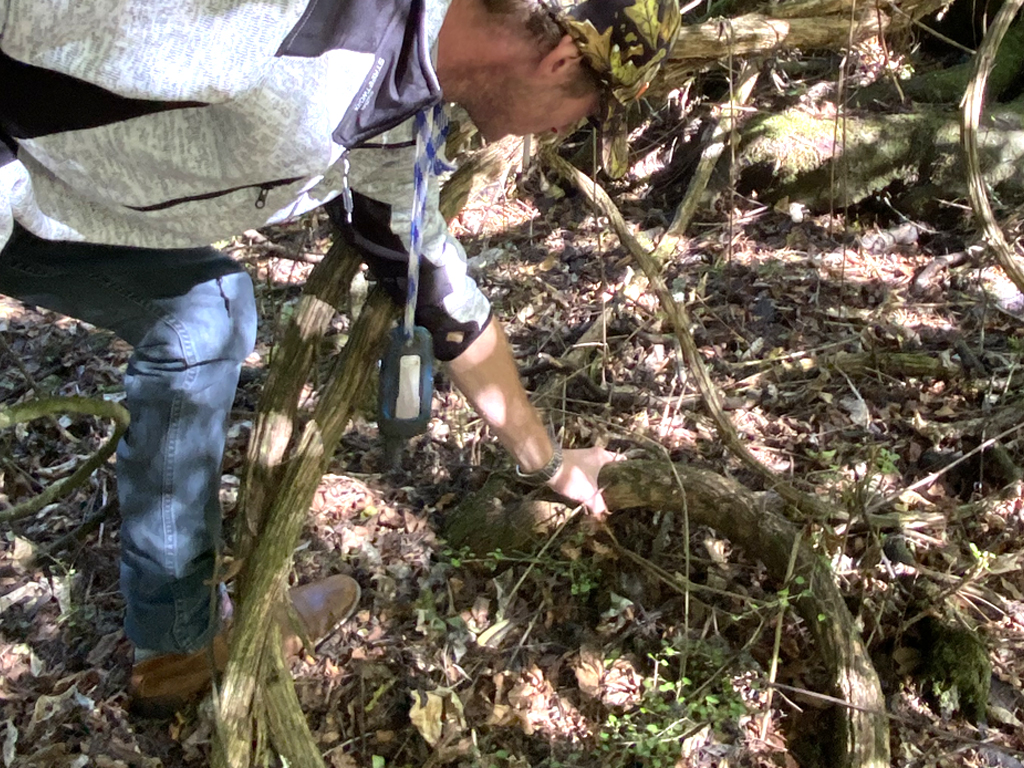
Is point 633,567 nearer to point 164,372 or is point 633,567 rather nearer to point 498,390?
point 498,390

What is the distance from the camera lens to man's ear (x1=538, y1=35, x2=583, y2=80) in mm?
1547

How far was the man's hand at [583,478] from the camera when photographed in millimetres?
2488

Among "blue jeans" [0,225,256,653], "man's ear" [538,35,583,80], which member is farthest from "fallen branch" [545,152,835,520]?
"blue jeans" [0,225,256,653]

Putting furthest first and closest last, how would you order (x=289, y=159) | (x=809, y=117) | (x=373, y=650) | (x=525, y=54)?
(x=809, y=117) < (x=373, y=650) < (x=525, y=54) < (x=289, y=159)

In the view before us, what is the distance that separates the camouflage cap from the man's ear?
0.02 meters

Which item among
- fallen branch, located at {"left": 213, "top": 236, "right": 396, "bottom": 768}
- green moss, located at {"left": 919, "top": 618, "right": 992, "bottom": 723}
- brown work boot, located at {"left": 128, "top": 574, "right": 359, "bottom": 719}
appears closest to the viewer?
fallen branch, located at {"left": 213, "top": 236, "right": 396, "bottom": 768}

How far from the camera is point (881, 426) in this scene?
3.21 meters

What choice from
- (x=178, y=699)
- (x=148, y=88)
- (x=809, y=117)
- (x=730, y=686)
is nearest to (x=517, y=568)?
(x=730, y=686)

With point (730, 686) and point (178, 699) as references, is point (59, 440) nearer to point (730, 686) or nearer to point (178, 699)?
point (178, 699)

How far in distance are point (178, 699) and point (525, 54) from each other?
6.43 feet

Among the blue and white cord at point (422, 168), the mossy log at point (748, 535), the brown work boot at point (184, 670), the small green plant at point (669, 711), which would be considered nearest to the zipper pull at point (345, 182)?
the blue and white cord at point (422, 168)

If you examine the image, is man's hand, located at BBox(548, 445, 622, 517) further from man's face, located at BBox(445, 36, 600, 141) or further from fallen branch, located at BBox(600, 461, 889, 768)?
man's face, located at BBox(445, 36, 600, 141)

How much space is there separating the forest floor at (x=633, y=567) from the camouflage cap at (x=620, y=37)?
4.33ft

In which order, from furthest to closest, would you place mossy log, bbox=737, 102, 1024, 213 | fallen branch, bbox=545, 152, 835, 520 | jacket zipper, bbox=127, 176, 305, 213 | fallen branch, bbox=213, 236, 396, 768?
mossy log, bbox=737, 102, 1024, 213 < fallen branch, bbox=545, 152, 835, 520 < fallen branch, bbox=213, 236, 396, 768 < jacket zipper, bbox=127, 176, 305, 213
